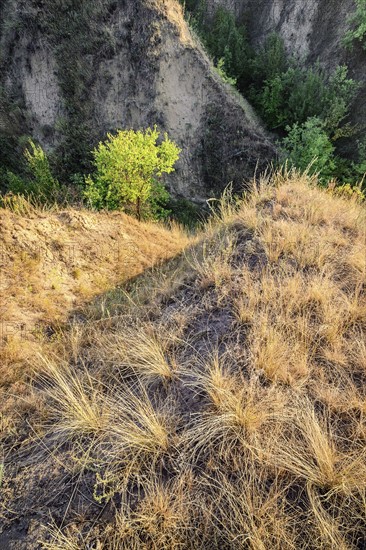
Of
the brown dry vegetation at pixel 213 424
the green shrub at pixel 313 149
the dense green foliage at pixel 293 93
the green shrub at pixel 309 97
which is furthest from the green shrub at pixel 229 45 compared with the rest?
the brown dry vegetation at pixel 213 424

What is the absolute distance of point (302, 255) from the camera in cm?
373

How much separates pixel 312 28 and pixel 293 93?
3904 mm

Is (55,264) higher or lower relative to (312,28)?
lower

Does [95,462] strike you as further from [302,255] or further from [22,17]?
[22,17]

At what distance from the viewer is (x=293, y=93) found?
36.5ft

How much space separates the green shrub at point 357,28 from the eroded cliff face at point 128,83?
4.35 metres

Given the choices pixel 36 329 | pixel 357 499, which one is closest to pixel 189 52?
pixel 36 329

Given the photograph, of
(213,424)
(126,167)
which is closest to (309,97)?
(126,167)

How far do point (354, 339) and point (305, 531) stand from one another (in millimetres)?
1628

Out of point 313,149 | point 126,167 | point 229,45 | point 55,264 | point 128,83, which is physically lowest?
point 55,264

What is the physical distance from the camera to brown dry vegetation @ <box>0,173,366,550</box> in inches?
69.2

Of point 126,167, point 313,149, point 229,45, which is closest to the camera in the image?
point 126,167

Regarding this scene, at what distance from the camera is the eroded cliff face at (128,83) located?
1013cm

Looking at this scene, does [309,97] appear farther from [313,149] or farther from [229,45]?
[229,45]
